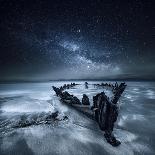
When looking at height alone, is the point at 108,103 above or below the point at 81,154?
above

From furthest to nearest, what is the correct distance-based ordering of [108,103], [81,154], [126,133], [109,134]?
[126,133]
[108,103]
[109,134]
[81,154]

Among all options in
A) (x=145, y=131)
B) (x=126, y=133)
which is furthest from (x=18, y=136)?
(x=145, y=131)

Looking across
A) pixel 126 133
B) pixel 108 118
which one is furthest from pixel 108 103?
pixel 126 133

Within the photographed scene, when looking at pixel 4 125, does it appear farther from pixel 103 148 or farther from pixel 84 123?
pixel 103 148

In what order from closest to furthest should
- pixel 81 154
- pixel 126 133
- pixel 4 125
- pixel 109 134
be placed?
pixel 81 154
pixel 109 134
pixel 126 133
pixel 4 125

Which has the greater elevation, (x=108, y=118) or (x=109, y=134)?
(x=108, y=118)

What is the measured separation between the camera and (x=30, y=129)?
10.1m

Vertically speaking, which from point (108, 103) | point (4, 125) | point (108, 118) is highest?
point (108, 103)

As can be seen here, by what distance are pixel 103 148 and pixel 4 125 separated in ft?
25.8

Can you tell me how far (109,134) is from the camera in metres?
8.14

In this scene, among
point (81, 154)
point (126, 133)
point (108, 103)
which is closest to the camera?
point (81, 154)

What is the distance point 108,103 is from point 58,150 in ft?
11.9

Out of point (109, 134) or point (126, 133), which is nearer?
point (109, 134)

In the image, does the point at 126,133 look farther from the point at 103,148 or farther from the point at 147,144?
the point at 103,148
